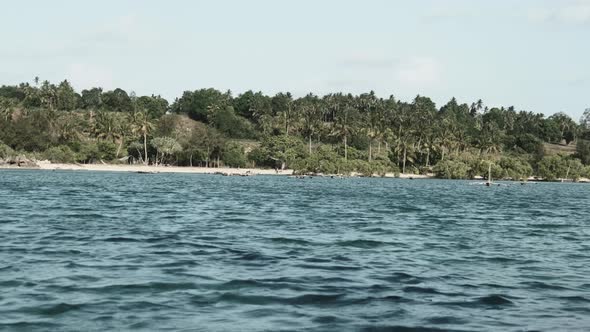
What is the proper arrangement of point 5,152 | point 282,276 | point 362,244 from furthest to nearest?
point 5,152 → point 362,244 → point 282,276

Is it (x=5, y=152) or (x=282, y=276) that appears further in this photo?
(x=5, y=152)

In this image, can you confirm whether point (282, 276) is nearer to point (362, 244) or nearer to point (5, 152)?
point (362, 244)

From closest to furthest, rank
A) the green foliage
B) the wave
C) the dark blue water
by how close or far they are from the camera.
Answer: the dark blue water < the wave < the green foliage

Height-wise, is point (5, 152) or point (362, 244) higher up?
point (5, 152)

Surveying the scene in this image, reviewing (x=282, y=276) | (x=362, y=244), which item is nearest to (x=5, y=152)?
(x=362, y=244)

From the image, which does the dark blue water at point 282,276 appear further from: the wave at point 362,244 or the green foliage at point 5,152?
the green foliage at point 5,152

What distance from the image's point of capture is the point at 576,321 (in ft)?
60.6

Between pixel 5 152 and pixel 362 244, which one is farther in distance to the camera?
pixel 5 152

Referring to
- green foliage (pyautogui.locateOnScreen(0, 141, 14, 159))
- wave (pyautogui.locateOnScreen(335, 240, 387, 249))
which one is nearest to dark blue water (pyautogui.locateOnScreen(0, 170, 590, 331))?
wave (pyautogui.locateOnScreen(335, 240, 387, 249))

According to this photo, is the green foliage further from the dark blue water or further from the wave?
the wave

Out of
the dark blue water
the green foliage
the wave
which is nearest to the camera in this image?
the dark blue water

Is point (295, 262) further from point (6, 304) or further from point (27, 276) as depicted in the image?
point (6, 304)

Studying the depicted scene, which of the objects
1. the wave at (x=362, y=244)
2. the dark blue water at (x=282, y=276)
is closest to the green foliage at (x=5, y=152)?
the dark blue water at (x=282, y=276)

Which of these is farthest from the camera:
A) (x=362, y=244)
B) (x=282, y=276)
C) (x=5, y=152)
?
(x=5, y=152)
